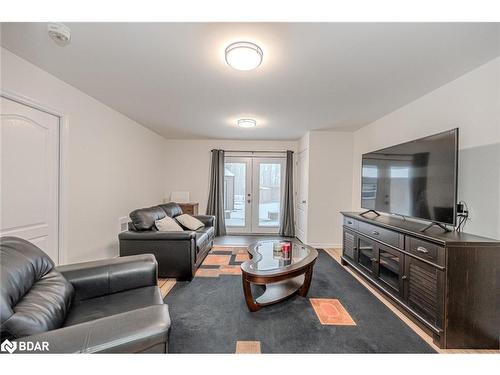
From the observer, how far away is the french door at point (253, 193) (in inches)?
229

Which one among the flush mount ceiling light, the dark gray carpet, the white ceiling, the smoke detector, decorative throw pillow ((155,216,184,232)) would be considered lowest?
the dark gray carpet

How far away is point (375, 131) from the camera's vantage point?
12.7 ft

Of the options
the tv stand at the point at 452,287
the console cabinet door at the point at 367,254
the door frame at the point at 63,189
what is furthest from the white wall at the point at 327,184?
the door frame at the point at 63,189

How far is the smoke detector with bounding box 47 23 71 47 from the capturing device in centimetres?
159

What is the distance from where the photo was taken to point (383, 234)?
257cm

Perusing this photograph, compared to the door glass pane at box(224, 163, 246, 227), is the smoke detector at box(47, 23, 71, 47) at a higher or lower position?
higher

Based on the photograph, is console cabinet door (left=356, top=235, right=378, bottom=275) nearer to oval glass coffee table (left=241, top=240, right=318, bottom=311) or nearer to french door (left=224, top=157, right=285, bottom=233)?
oval glass coffee table (left=241, top=240, right=318, bottom=311)

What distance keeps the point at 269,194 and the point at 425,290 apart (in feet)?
13.5

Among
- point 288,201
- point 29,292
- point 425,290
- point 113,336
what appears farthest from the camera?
point 288,201

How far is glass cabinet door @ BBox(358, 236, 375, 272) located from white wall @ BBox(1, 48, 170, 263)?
3666 mm

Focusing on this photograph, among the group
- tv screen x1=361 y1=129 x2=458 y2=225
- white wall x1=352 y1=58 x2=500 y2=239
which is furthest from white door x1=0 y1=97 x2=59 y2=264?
white wall x1=352 y1=58 x2=500 y2=239

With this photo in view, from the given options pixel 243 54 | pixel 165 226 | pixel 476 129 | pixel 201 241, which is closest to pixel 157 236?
pixel 165 226

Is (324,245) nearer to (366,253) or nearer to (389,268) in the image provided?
(366,253)

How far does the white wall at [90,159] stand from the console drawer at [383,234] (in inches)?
144
